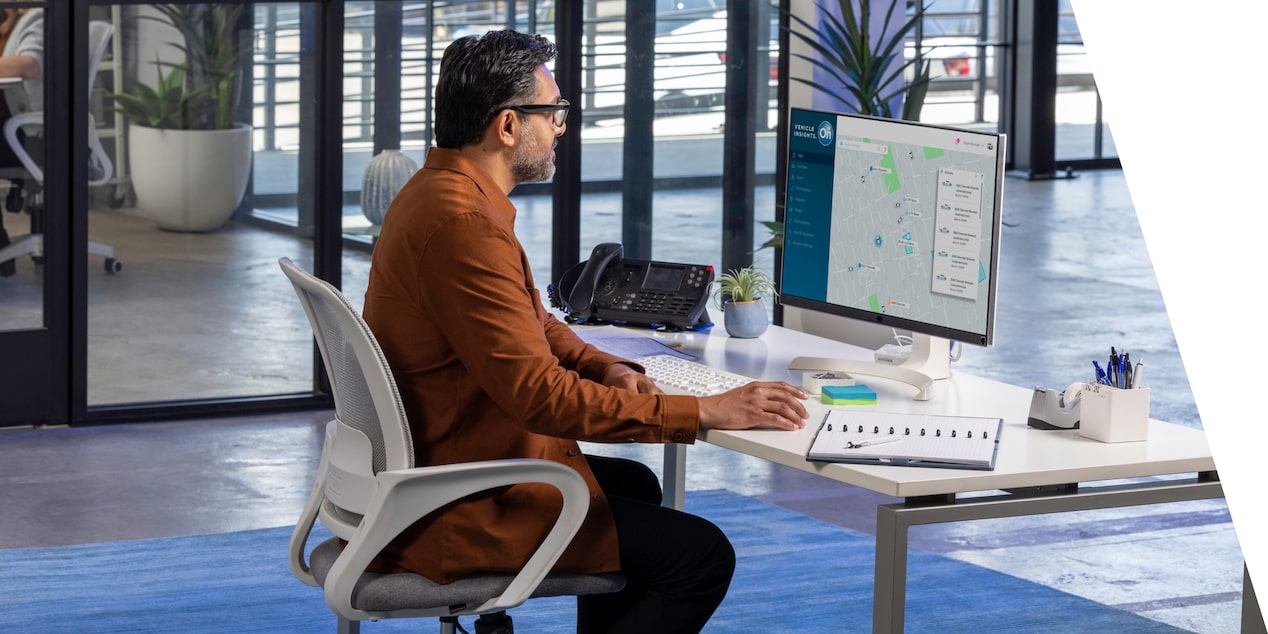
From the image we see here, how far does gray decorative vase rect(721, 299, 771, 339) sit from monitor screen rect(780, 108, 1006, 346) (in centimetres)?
27

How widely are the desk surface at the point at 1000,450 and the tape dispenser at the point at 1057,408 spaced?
0.02 meters

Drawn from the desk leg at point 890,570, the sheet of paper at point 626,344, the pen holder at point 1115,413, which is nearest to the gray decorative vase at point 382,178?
the sheet of paper at point 626,344

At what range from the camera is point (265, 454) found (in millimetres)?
5641

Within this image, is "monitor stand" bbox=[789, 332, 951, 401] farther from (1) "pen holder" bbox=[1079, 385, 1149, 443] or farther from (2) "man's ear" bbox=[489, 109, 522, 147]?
(2) "man's ear" bbox=[489, 109, 522, 147]

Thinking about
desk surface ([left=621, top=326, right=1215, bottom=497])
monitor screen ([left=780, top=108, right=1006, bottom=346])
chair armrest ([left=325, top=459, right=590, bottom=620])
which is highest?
monitor screen ([left=780, top=108, right=1006, bottom=346])

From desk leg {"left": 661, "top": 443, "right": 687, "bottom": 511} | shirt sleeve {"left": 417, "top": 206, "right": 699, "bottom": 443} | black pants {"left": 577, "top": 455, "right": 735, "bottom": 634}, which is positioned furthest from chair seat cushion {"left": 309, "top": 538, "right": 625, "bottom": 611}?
desk leg {"left": 661, "top": 443, "right": 687, "bottom": 511}

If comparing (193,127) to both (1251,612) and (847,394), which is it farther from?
(1251,612)

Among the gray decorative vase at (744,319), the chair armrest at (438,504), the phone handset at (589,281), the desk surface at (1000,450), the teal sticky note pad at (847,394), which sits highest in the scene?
the phone handset at (589,281)

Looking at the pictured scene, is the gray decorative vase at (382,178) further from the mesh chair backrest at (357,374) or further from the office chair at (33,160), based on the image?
the mesh chair backrest at (357,374)

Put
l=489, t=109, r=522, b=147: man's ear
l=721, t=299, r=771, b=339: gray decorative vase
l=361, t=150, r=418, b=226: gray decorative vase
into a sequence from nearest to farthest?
l=489, t=109, r=522, b=147: man's ear < l=721, t=299, r=771, b=339: gray decorative vase < l=361, t=150, r=418, b=226: gray decorative vase

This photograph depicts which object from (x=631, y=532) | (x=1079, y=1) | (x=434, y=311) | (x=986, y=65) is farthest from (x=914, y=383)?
(x=986, y=65)

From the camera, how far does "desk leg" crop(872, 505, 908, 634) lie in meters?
2.56

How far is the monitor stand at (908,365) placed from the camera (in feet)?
10.6

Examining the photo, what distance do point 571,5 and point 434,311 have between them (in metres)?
3.95
